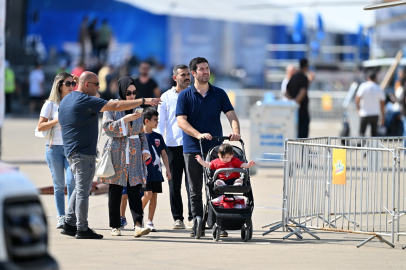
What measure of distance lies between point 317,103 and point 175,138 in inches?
741

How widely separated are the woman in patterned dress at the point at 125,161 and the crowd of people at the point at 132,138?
0.4 inches

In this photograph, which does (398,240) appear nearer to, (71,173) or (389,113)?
(71,173)

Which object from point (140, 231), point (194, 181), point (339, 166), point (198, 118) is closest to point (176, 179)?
point (194, 181)

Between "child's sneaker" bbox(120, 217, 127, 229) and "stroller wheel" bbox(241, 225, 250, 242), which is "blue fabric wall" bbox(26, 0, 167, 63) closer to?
"child's sneaker" bbox(120, 217, 127, 229)

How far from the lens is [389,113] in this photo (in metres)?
17.9

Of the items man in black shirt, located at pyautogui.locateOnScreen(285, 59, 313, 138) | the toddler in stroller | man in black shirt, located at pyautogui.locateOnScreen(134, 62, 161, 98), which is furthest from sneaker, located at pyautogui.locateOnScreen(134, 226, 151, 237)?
man in black shirt, located at pyautogui.locateOnScreen(285, 59, 313, 138)

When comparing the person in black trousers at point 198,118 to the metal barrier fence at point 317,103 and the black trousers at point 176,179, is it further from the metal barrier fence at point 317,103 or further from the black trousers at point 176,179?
the metal barrier fence at point 317,103

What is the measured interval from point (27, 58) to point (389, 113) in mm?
19813

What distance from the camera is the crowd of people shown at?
7238 mm

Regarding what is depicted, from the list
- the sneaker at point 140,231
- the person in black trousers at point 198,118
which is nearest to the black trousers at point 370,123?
the person in black trousers at point 198,118

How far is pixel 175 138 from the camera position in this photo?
8.37 m

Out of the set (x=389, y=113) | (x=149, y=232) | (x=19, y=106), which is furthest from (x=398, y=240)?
(x=19, y=106)

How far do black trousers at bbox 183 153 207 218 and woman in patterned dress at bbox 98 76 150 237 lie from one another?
0.51 m

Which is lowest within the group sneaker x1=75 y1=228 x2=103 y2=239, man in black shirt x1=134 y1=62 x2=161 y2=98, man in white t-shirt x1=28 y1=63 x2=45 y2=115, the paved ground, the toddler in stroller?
the paved ground
